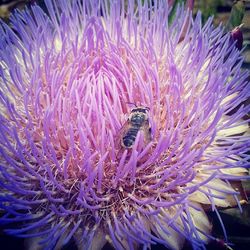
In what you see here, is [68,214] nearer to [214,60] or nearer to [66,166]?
[66,166]

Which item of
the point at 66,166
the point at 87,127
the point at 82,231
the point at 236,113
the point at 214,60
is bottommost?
the point at 82,231

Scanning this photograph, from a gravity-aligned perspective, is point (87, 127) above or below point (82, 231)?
above

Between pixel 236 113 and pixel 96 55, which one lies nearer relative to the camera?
pixel 236 113

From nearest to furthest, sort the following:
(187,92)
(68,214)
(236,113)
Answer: (68,214), (236,113), (187,92)

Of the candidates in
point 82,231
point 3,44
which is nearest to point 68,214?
point 82,231
